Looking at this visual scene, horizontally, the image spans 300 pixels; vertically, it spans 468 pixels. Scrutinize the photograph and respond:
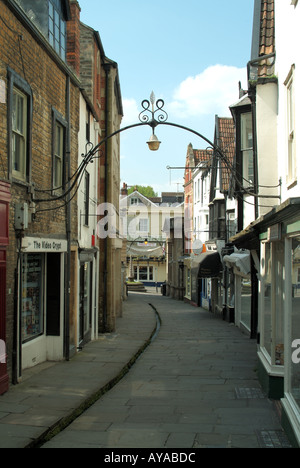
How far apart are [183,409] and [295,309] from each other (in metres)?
2.73

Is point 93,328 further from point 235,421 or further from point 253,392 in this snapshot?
point 235,421

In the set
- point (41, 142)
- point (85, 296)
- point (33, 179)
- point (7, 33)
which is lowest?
point (85, 296)

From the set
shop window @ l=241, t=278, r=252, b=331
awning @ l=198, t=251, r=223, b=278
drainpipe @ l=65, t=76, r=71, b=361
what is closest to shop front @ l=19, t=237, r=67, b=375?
drainpipe @ l=65, t=76, r=71, b=361

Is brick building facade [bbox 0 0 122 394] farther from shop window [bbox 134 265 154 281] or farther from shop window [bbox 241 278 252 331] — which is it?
shop window [bbox 134 265 154 281]

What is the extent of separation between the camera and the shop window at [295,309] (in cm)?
664

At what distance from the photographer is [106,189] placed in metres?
19.1

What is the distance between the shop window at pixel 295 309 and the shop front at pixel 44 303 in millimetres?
5725

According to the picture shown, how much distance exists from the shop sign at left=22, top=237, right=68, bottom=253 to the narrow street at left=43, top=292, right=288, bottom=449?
126 inches

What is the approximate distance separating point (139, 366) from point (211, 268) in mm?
13567


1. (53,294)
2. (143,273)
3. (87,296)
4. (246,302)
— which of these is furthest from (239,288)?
(143,273)

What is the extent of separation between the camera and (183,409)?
831 cm

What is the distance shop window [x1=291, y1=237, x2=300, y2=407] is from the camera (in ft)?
21.8

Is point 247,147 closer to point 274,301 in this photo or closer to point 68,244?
point 68,244

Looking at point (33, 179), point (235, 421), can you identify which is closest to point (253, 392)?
point (235, 421)
